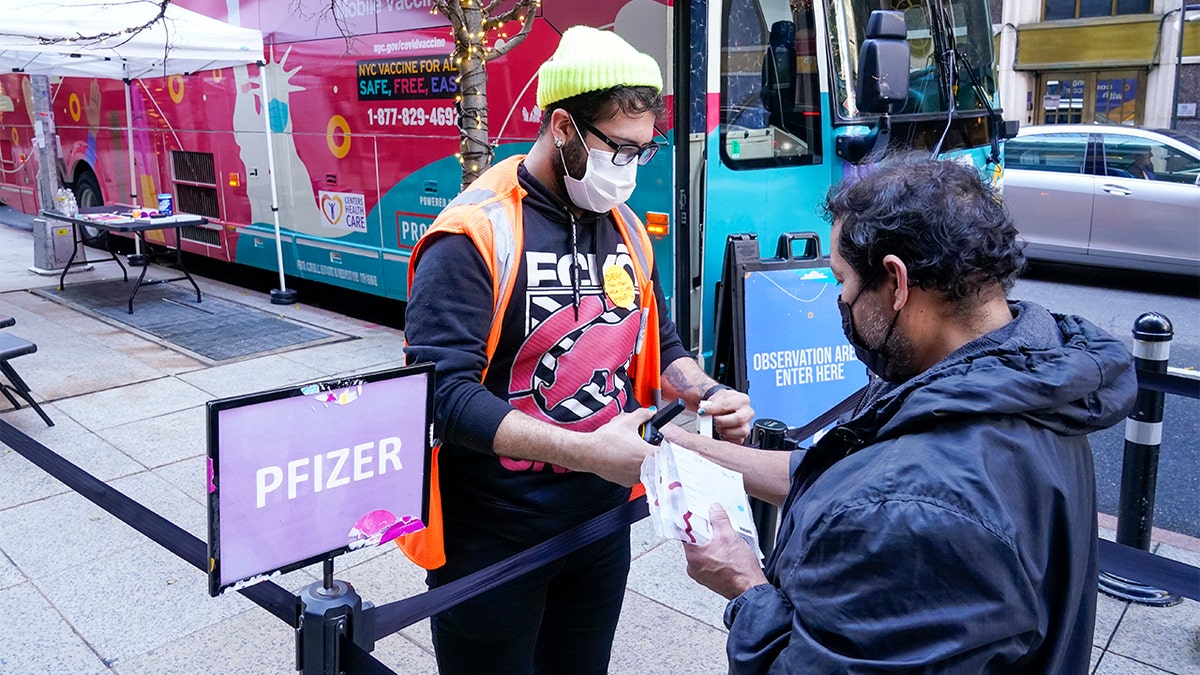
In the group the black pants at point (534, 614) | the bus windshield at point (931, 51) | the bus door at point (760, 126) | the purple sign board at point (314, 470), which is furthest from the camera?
the bus windshield at point (931, 51)

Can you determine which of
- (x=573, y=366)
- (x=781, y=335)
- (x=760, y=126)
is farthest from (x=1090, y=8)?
(x=573, y=366)

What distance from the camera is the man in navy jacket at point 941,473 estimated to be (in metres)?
1.19

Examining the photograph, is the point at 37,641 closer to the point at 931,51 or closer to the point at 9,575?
the point at 9,575

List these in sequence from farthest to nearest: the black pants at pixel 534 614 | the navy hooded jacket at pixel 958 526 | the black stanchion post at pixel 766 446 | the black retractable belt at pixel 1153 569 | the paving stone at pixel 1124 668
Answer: the paving stone at pixel 1124 668 < the black stanchion post at pixel 766 446 < the black retractable belt at pixel 1153 569 < the black pants at pixel 534 614 < the navy hooded jacket at pixel 958 526

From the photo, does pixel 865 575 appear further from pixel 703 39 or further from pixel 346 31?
pixel 346 31

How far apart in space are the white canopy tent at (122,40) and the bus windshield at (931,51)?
507 centimetres

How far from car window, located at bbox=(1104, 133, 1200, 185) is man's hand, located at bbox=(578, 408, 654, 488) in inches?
386

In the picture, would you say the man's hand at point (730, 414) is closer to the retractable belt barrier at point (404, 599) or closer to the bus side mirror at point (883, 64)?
the retractable belt barrier at point (404, 599)

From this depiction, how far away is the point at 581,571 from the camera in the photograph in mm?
2279

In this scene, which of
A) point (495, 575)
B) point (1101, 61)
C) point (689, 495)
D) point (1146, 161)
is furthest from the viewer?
point (1101, 61)

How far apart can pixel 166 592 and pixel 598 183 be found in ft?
9.61

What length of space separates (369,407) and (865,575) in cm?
90

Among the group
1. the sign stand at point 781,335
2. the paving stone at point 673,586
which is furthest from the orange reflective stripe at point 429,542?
the sign stand at point 781,335

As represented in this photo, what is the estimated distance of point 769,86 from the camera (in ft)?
18.5
